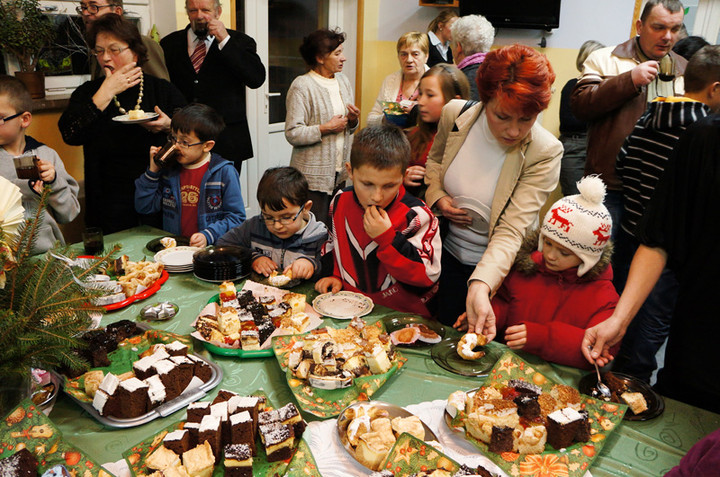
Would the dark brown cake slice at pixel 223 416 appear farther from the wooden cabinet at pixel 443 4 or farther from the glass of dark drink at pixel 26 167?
the wooden cabinet at pixel 443 4

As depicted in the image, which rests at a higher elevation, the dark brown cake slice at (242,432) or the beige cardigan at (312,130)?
the beige cardigan at (312,130)

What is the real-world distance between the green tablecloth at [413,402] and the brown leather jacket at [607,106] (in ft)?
6.30

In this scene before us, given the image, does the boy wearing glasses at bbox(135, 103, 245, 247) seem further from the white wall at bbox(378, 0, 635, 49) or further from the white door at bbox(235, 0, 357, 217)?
the white wall at bbox(378, 0, 635, 49)

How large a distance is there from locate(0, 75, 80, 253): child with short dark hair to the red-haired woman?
1678mm

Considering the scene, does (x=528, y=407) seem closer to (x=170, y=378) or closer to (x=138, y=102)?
(x=170, y=378)

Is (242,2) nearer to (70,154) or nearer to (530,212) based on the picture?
(70,154)

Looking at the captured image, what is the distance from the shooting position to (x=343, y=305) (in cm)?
191

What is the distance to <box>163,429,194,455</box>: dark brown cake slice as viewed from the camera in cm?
118

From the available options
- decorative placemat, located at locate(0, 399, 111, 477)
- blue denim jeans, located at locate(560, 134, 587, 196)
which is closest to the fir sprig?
decorative placemat, located at locate(0, 399, 111, 477)

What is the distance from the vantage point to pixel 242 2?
4.72m

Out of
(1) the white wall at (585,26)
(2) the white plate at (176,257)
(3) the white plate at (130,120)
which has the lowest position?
(2) the white plate at (176,257)

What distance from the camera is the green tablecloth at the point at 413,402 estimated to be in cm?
124

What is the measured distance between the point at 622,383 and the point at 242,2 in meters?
4.49

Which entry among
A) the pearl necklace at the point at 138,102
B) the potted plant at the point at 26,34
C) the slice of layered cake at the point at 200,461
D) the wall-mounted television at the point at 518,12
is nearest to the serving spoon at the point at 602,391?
the slice of layered cake at the point at 200,461
